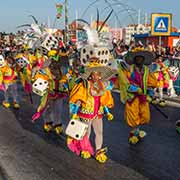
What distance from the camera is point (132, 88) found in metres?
6.04

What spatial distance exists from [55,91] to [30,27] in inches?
107

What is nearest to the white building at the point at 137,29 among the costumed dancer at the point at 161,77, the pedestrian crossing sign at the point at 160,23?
the pedestrian crossing sign at the point at 160,23

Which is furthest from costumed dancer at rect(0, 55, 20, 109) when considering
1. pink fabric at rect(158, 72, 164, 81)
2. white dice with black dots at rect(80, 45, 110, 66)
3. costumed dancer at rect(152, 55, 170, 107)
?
white dice with black dots at rect(80, 45, 110, 66)

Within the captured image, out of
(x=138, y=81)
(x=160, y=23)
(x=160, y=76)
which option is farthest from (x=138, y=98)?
(x=160, y=23)

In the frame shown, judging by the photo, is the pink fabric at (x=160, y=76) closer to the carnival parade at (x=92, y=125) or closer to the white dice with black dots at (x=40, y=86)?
the carnival parade at (x=92, y=125)

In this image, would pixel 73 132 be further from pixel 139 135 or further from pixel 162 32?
pixel 162 32

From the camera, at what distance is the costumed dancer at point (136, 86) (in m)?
6.11

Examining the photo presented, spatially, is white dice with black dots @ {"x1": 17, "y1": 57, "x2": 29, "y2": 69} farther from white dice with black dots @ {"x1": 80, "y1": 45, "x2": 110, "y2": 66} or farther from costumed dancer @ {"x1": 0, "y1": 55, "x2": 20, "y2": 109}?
white dice with black dots @ {"x1": 80, "y1": 45, "x2": 110, "y2": 66}

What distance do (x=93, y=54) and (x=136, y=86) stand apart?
47.7 inches

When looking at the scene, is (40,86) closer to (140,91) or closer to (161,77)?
(140,91)

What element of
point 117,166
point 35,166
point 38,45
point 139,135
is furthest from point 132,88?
point 38,45

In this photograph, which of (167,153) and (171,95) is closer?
(167,153)

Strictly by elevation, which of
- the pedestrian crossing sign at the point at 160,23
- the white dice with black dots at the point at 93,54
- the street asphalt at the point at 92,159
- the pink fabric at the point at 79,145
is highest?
the pedestrian crossing sign at the point at 160,23

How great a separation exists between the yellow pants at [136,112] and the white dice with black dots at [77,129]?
135 centimetres
